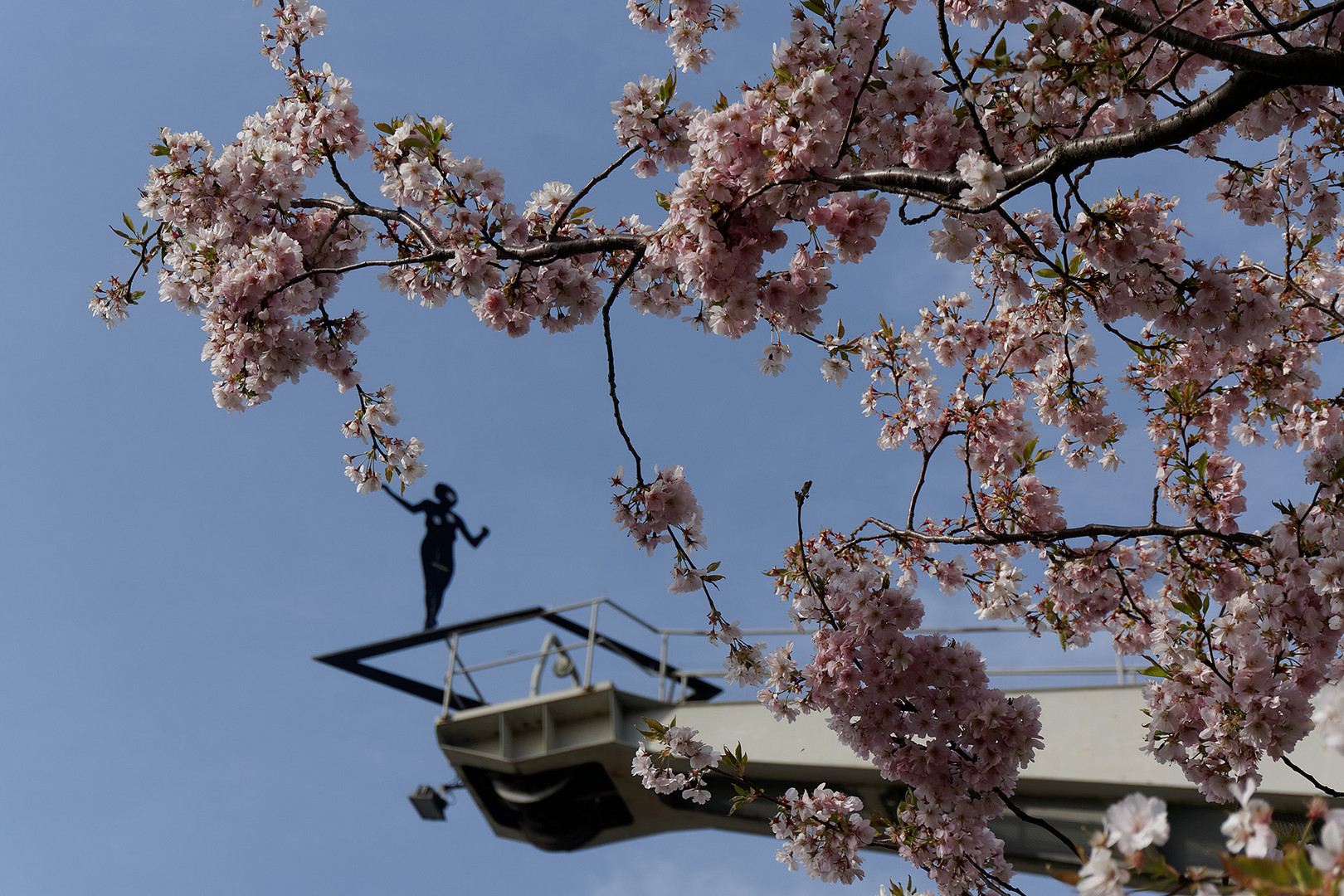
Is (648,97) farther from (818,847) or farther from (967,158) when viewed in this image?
(818,847)

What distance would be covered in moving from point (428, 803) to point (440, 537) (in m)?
4.04

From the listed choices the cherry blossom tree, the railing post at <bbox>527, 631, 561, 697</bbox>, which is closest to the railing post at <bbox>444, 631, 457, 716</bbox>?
the railing post at <bbox>527, 631, 561, 697</bbox>

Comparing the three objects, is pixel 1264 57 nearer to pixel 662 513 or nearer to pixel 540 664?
pixel 662 513

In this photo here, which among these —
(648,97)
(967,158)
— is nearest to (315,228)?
(648,97)

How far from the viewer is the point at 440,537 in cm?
1510

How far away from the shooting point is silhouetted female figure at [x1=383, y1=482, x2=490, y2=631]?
48.2ft

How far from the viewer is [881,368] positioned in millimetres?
6422

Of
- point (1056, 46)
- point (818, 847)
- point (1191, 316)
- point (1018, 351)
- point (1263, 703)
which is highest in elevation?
point (1018, 351)

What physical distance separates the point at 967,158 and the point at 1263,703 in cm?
272

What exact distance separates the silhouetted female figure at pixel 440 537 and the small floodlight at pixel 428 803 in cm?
293

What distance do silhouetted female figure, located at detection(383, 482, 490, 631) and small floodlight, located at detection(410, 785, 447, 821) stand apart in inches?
115

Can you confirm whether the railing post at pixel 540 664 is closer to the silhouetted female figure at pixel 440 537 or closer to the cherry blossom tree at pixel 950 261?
the silhouetted female figure at pixel 440 537

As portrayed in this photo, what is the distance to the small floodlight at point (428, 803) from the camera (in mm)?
12578

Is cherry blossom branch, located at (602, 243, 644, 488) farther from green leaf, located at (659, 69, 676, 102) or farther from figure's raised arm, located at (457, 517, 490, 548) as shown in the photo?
figure's raised arm, located at (457, 517, 490, 548)
